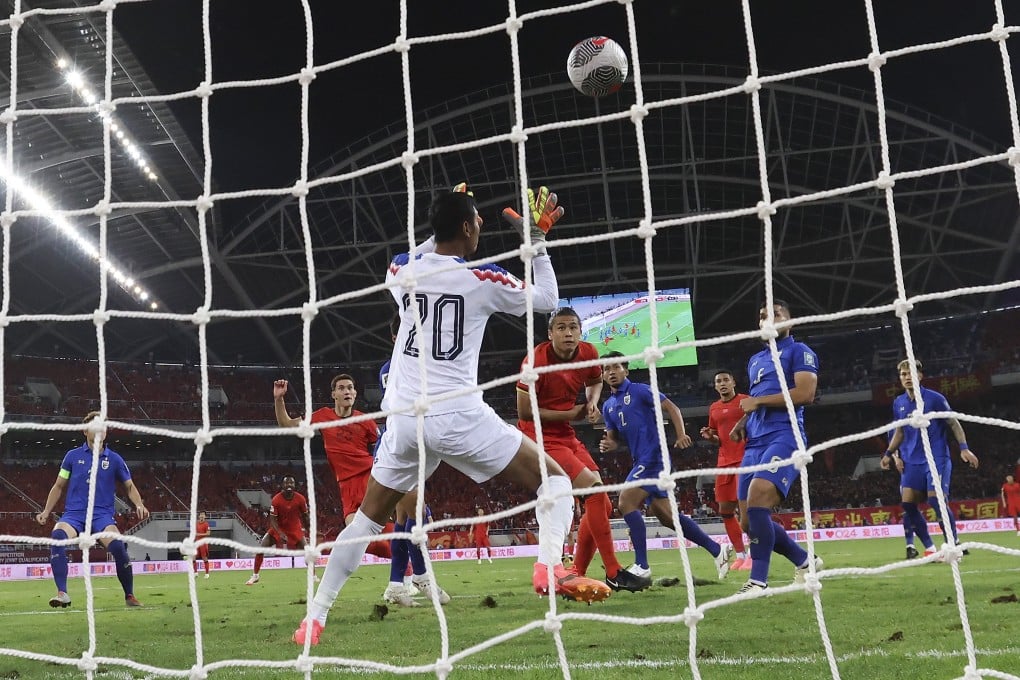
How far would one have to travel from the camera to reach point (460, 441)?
4195 millimetres

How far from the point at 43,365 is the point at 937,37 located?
33502 millimetres

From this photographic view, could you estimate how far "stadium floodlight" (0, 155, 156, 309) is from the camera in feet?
79.2

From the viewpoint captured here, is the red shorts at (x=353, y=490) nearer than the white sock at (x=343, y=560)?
No

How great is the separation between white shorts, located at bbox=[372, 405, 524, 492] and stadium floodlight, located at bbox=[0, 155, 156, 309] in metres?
20.2

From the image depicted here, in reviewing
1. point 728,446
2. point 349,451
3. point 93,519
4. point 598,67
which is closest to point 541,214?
point 598,67

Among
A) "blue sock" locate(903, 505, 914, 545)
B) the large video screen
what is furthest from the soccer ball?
the large video screen

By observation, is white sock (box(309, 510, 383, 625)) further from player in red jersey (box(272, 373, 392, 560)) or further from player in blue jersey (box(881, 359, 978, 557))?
player in blue jersey (box(881, 359, 978, 557))

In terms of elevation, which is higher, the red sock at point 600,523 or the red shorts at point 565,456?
the red shorts at point 565,456

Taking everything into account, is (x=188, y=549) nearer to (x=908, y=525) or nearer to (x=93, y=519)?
(x=93, y=519)

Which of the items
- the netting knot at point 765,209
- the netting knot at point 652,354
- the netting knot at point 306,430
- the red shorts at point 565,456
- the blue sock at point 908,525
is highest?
the netting knot at point 765,209

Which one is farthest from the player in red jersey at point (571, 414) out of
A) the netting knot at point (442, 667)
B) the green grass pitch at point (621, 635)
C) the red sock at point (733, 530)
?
the red sock at point (733, 530)

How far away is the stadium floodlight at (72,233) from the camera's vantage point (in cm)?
2414

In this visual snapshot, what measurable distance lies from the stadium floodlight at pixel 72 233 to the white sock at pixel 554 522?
20.4m

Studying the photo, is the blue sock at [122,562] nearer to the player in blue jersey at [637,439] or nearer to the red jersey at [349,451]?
the red jersey at [349,451]
